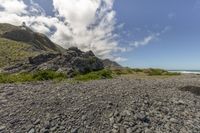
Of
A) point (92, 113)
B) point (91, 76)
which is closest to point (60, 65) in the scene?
point (91, 76)

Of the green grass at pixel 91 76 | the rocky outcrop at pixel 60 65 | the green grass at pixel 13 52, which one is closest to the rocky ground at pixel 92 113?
the green grass at pixel 91 76

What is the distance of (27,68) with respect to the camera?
4972 centimetres

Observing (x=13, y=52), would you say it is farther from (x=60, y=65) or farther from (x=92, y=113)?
(x=92, y=113)

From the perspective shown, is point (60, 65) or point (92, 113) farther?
point (60, 65)

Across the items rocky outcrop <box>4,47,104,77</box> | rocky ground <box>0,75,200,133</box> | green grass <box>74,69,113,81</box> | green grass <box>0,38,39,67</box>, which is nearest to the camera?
rocky ground <box>0,75,200,133</box>

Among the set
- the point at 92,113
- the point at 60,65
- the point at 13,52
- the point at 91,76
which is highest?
the point at 13,52

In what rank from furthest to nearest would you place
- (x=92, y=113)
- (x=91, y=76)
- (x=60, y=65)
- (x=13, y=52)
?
(x=13, y=52)
(x=60, y=65)
(x=91, y=76)
(x=92, y=113)

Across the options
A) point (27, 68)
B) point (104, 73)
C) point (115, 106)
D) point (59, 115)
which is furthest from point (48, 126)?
point (27, 68)

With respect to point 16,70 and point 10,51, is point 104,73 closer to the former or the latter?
point 16,70

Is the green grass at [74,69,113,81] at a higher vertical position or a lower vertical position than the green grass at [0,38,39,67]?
lower

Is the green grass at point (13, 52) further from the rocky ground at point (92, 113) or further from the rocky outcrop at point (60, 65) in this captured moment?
the rocky ground at point (92, 113)

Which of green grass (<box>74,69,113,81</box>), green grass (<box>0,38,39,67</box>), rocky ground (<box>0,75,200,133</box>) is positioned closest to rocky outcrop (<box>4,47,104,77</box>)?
green grass (<box>74,69,113,81</box>)

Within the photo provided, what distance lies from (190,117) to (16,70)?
4217 centimetres

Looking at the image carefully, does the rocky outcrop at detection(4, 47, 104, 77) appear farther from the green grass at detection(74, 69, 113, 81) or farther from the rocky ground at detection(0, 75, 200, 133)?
the rocky ground at detection(0, 75, 200, 133)
